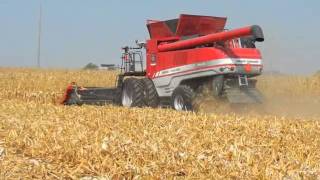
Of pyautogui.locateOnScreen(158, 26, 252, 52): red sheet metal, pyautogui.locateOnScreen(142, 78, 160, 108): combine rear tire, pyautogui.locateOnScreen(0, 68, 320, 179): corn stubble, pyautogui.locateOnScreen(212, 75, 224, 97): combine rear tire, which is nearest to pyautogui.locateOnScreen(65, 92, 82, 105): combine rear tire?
pyautogui.locateOnScreen(142, 78, 160, 108): combine rear tire

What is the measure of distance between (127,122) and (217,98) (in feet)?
12.9

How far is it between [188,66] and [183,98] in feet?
2.28

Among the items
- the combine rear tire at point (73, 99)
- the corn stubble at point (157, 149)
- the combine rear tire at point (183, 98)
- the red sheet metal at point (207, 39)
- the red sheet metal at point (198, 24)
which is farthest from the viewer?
the combine rear tire at point (73, 99)

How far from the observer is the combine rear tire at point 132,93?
1262 cm

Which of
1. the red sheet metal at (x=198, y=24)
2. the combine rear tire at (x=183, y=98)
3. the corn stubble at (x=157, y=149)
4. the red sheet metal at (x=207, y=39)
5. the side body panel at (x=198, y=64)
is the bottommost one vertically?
the corn stubble at (x=157, y=149)

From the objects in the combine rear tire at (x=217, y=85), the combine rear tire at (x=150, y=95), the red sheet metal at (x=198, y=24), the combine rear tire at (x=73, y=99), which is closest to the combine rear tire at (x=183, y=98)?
the combine rear tire at (x=217, y=85)

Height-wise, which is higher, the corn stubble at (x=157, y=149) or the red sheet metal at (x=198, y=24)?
the red sheet metal at (x=198, y=24)

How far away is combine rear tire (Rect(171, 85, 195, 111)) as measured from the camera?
429 inches

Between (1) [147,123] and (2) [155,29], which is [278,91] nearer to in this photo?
(2) [155,29]

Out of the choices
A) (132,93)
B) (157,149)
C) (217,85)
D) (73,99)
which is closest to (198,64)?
(217,85)

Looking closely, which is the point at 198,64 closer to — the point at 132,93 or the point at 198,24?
the point at 198,24

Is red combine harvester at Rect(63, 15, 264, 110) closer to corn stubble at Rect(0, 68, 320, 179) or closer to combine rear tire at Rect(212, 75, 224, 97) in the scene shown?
combine rear tire at Rect(212, 75, 224, 97)

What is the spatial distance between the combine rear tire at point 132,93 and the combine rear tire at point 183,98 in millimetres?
1252

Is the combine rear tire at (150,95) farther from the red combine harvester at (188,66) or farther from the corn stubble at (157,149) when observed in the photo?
the corn stubble at (157,149)
